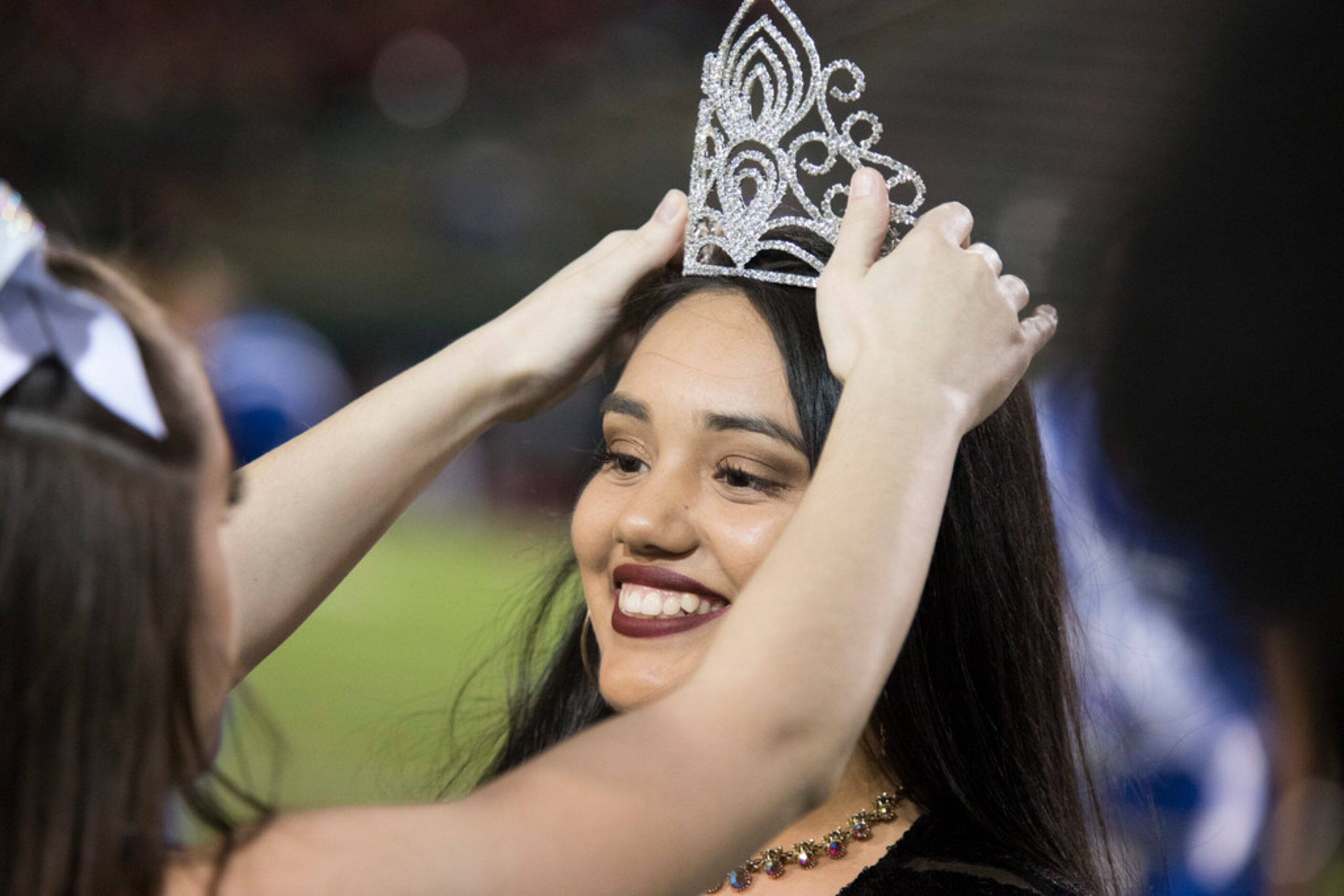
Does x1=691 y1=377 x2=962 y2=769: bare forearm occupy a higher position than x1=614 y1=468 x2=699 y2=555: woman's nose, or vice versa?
x1=614 y1=468 x2=699 y2=555: woman's nose

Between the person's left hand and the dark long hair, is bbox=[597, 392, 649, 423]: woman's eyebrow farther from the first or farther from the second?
the dark long hair

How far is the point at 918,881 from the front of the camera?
1.22m

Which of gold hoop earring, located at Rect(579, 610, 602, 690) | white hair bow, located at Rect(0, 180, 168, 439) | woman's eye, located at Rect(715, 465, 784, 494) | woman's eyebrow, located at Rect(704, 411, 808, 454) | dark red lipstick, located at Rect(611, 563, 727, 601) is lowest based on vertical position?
white hair bow, located at Rect(0, 180, 168, 439)

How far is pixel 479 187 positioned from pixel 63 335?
348cm

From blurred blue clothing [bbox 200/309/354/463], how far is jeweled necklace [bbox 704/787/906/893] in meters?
2.73

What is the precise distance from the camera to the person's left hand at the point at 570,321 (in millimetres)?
1380

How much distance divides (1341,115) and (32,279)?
288cm

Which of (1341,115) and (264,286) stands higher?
(1341,115)

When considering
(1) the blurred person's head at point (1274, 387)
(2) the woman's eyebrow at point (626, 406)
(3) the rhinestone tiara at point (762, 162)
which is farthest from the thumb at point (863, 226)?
(1) the blurred person's head at point (1274, 387)

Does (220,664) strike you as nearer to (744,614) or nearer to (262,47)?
(744,614)

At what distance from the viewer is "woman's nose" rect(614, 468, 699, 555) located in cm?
130

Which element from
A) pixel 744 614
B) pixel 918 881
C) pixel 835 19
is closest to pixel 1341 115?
pixel 835 19

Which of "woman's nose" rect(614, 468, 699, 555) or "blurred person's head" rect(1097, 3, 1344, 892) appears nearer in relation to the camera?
"woman's nose" rect(614, 468, 699, 555)

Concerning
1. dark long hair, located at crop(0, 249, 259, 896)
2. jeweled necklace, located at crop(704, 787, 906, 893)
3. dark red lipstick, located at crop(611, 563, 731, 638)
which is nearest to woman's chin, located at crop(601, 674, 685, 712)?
dark red lipstick, located at crop(611, 563, 731, 638)
